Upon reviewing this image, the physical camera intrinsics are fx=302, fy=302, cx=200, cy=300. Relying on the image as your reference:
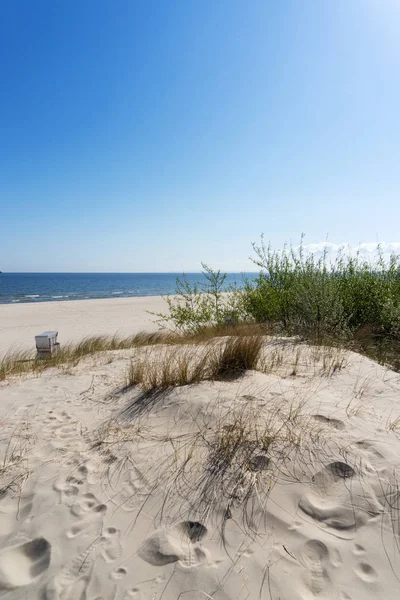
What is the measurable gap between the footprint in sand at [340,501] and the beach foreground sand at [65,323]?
1115 cm

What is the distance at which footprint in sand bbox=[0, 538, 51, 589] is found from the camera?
169cm

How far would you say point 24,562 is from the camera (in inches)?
71.4

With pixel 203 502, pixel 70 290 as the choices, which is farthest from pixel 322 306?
pixel 70 290

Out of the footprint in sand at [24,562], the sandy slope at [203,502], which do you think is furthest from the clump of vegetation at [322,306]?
the footprint in sand at [24,562]

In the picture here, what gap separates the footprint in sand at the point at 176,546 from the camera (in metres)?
1.73

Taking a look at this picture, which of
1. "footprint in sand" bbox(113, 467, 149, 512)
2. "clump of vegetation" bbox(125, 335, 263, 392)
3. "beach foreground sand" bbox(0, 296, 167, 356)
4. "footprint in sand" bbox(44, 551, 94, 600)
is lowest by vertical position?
"beach foreground sand" bbox(0, 296, 167, 356)

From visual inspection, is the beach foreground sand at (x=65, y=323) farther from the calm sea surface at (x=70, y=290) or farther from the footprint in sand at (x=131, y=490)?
the footprint in sand at (x=131, y=490)

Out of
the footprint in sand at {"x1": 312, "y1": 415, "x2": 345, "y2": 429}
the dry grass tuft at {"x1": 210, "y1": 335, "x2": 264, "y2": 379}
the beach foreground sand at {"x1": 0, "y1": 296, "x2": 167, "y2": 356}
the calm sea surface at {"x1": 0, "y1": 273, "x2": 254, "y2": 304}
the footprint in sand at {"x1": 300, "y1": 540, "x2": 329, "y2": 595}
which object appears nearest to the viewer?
the footprint in sand at {"x1": 300, "y1": 540, "x2": 329, "y2": 595}

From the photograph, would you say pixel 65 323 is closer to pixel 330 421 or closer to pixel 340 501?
pixel 330 421

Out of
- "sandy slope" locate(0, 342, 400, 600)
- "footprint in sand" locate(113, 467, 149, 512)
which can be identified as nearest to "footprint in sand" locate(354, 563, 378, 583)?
"sandy slope" locate(0, 342, 400, 600)

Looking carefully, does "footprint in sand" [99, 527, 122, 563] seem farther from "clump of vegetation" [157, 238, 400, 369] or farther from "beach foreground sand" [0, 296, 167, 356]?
"beach foreground sand" [0, 296, 167, 356]

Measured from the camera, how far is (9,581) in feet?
5.54

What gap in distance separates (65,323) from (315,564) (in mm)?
18423

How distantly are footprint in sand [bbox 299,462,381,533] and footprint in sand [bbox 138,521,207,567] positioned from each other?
722 mm
